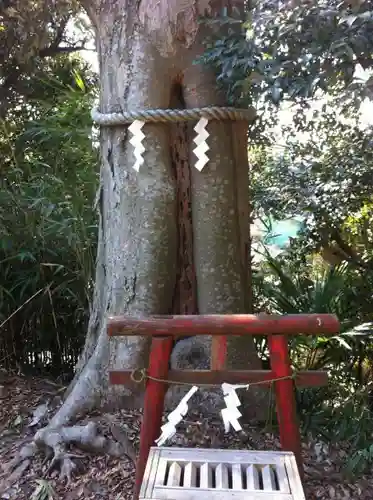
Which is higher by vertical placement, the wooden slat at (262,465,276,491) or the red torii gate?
the red torii gate

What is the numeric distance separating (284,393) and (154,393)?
1.36ft

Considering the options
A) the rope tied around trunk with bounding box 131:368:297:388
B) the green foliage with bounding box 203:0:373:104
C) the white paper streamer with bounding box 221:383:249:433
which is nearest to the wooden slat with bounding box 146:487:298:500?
the white paper streamer with bounding box 221:383:249:433

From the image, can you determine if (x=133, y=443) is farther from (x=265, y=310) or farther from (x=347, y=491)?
(x=265, y=310)

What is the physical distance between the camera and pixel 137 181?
8.46 feet

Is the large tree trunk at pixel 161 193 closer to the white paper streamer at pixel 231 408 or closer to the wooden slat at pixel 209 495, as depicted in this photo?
the white paper streamer at pixel 231 408

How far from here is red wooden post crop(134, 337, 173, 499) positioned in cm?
188

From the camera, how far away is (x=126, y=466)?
7.77 feet

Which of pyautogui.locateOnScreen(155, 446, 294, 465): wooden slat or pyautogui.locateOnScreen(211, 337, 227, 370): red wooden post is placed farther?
pyautogui.locateOnScreen(211, 337, 227, 370): red wooden post

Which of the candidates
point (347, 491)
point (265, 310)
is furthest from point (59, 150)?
point (347, 491)

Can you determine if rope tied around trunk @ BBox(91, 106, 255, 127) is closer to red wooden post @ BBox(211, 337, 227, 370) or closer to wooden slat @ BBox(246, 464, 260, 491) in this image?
red wooden post @ BBox(211, 337, 227, 370)

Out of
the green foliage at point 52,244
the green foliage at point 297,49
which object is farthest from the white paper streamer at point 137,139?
the green foliage at point 52,244

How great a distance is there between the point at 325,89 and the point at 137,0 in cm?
105

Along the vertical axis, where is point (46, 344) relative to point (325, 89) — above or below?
below

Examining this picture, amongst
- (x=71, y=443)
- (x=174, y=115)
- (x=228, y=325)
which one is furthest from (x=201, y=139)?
(x=71, y=443)
